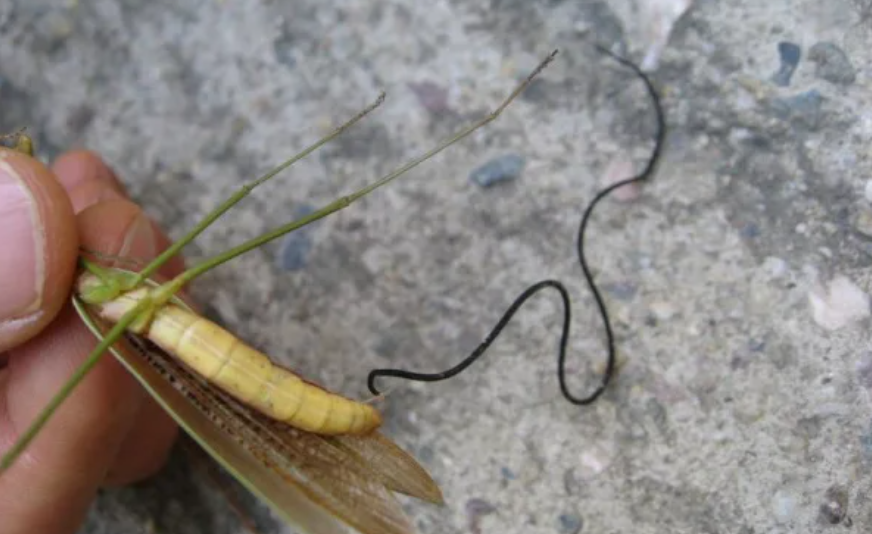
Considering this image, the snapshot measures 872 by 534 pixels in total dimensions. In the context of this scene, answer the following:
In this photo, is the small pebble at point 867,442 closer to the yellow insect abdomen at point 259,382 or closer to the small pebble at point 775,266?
the small pebble at point 775,266

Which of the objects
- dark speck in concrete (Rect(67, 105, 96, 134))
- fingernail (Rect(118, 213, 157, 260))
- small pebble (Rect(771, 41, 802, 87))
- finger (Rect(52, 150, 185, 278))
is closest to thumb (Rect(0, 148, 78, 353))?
fingernail (Rect(118, 213, 157, 260))

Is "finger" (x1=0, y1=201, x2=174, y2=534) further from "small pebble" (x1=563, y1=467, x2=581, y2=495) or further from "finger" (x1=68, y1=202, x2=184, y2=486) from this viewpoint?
"small pebble" (x1=563, y1=467, x2=581, y2=495)

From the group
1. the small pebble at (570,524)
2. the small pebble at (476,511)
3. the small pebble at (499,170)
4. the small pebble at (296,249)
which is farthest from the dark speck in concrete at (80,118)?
the small pebble at (570,524)

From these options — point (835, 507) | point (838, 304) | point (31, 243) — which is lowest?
point (835, 507)

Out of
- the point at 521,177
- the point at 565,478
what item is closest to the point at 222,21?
the point at 521,177

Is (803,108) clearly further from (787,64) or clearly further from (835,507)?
(835,507)

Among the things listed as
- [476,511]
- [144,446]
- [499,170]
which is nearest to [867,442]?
[476,511]

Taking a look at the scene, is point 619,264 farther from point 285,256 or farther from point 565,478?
point 285,256
